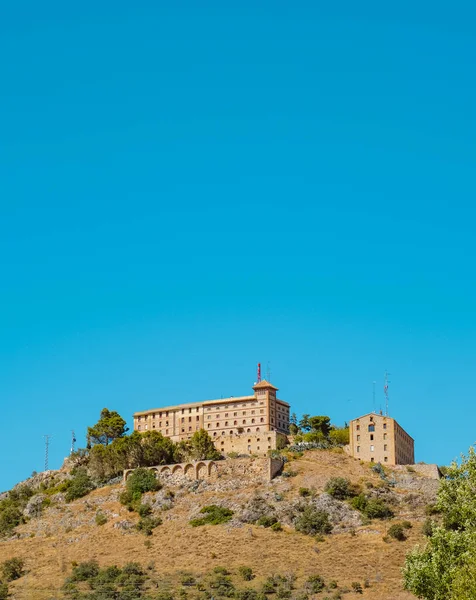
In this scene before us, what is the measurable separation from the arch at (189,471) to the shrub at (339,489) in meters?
19.5

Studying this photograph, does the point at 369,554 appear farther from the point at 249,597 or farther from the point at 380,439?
the point at 380,439

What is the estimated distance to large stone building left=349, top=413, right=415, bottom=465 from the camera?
434 ft

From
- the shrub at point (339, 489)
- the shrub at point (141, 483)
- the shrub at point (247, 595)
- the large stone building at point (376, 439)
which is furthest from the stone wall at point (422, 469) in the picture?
the shrub at point (247, 595)

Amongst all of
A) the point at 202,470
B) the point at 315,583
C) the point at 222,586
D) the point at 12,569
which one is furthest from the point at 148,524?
the point at 315,583

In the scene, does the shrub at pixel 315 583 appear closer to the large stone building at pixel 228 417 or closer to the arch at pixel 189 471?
the arch at pixel 189 471

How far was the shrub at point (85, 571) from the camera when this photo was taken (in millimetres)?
109750

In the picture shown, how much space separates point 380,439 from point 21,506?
47952 millimetres

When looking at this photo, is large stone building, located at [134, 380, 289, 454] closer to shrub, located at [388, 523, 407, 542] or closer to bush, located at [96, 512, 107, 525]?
bush, located at [96, 512, 107, 525]

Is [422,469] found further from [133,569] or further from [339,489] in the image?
[133,569]

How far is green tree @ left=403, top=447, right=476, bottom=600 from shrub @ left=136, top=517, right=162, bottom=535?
61680mm

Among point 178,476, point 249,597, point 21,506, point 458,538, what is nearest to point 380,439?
point 178,476

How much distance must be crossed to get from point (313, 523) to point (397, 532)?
978 cm

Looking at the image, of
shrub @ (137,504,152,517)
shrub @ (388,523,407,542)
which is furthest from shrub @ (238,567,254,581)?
shrub @ (137,504,152,517)

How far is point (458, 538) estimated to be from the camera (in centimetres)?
6059
